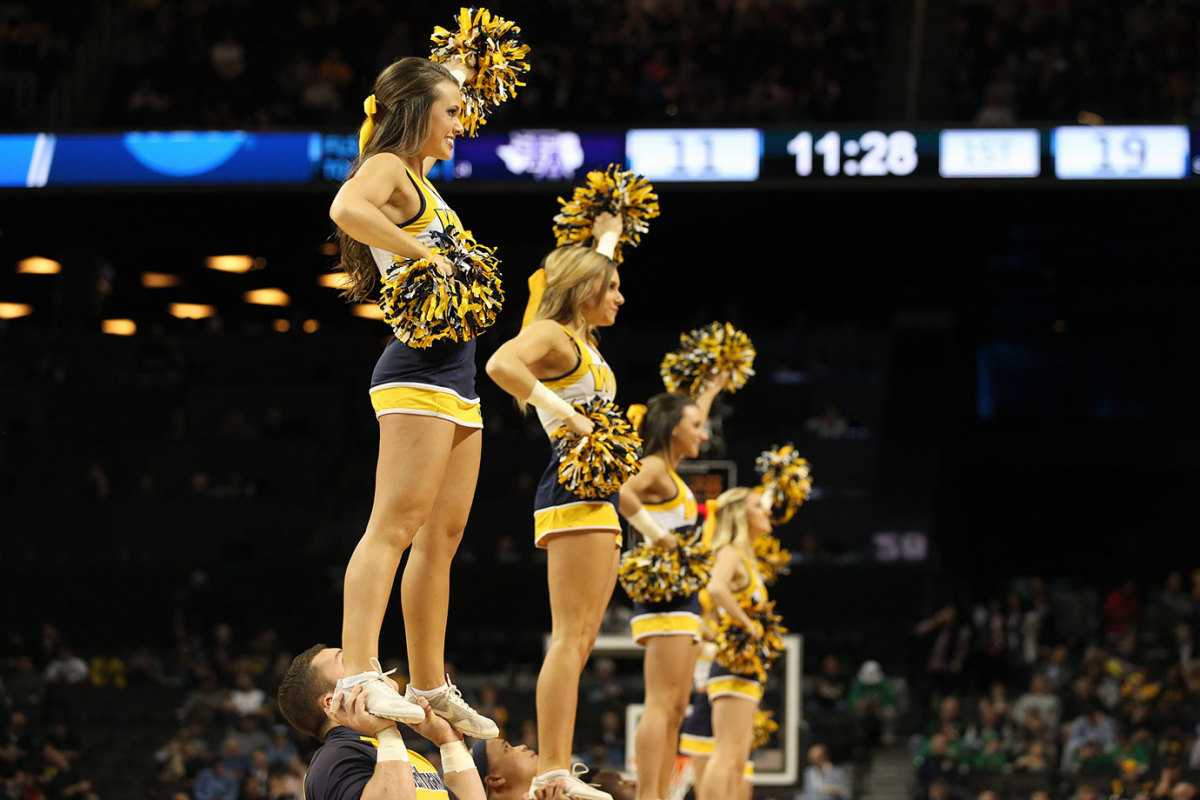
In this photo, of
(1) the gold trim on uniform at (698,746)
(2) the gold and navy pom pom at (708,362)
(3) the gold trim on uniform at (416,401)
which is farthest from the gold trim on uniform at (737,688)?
(3) the gold trim on uniform at (416,401)

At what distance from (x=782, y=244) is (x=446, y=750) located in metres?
14.2

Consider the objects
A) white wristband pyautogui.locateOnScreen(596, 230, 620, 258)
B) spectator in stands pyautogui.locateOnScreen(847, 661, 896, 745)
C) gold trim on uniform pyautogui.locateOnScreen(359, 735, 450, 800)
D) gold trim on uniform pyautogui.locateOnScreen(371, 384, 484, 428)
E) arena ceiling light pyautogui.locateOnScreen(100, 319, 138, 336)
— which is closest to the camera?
gold trim on uniform pyautogui.locateOnScreen(359, 735, 450, 800)

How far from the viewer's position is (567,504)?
4.68m

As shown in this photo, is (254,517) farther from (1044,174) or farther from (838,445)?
(1044,174)

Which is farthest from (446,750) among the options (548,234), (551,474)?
(548,234)

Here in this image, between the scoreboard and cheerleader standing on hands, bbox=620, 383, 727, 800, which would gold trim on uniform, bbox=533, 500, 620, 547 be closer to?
cheerleader standing on hands, bbox=620, 383, 727, 800

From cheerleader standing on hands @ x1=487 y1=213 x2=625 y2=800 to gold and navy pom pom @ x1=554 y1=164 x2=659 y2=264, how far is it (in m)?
0.33

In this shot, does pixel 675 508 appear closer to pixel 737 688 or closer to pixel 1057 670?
pixel 737 688

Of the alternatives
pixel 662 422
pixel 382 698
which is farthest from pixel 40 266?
pixel 382 698

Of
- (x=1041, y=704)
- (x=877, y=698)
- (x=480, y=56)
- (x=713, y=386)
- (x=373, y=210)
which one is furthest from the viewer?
(x=877, y=698)

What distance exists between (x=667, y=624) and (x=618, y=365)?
10.5 meters

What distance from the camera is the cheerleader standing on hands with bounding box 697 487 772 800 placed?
6.62 m

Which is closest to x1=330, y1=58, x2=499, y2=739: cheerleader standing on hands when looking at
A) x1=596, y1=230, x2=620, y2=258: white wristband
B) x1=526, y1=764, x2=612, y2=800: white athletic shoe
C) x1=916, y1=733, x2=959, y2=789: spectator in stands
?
x1=526, y1=764, x2=612, y2=800: white athletic shoe

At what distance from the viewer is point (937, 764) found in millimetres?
11914
